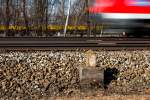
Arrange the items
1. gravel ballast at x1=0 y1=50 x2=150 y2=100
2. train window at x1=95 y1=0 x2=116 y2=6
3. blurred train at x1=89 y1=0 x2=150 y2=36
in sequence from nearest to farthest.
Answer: gravel ballast at x1=0 y1=50 x2=150 y2=100
blurred train at x1=89 y1=0 x2=150 y2=36
train window at x1=95 y1=0 x2=116 y2=6

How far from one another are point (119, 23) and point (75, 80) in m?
2.69

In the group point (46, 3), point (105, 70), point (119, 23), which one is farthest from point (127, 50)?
point (46, 3)

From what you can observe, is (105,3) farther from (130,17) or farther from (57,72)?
(57,72)

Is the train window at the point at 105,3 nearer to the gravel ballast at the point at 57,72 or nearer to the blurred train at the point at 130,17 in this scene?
the blurred train at the point at 130,17

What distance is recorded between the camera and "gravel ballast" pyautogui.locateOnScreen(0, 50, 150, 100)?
9281 mm

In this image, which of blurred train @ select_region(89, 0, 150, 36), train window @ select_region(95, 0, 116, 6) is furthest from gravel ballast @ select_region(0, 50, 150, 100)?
train window @ select_region(95, 0, 116, 6)

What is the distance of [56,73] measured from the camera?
33.1 ft

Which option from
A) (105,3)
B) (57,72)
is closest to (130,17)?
(105,3)

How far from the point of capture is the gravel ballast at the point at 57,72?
9.28 meters

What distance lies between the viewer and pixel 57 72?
33.3 ft

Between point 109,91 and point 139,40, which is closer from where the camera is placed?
point 109,91

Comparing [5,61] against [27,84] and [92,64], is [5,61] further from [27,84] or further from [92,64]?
[92,64]

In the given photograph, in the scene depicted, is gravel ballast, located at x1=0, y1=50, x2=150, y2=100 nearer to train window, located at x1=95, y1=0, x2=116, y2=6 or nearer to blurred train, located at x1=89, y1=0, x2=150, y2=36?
blurred train, located at x1=89, y1=0, x2=150, y2=36

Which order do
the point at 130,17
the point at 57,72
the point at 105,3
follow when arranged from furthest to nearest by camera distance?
the point at 105,3, the point at 130,17, the point at 57,72
